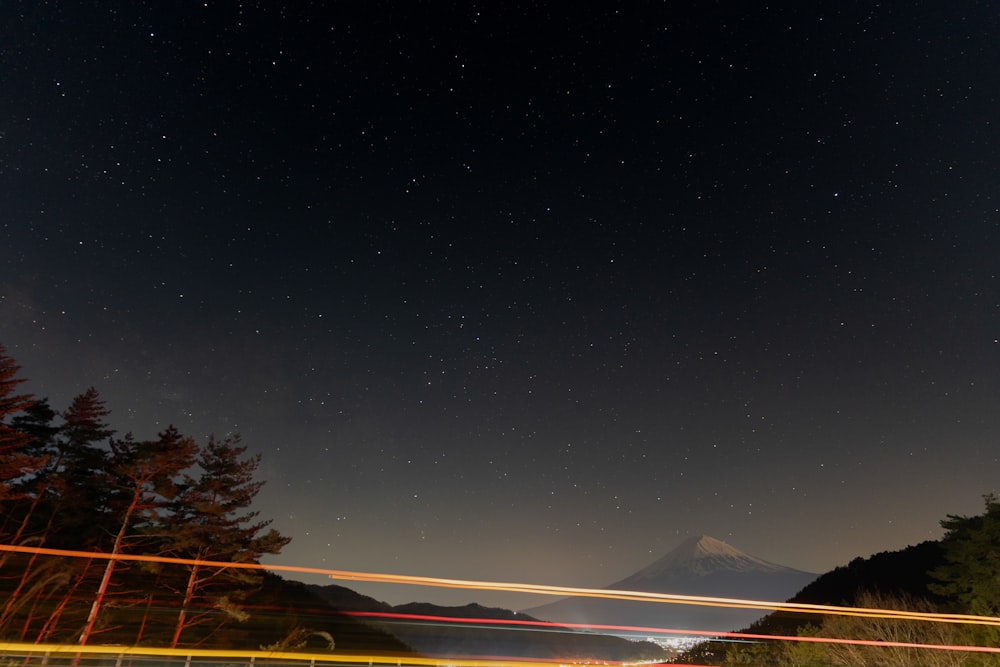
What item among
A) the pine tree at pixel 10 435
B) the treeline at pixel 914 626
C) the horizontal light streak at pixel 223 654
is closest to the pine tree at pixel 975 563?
the treeline at pixel 914 626

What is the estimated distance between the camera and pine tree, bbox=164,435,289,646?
19.2m

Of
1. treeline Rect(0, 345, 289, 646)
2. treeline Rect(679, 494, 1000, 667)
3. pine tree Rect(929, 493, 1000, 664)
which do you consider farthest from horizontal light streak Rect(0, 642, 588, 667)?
pine tree Rect(929, 493, 1000, 664)

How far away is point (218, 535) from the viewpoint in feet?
68.9

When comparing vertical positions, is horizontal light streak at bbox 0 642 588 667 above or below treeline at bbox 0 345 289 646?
below

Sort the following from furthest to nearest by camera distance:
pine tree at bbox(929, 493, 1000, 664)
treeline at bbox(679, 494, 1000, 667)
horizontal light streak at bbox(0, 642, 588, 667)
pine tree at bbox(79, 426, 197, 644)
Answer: pine tree at bbox(929, 493, 1000, 664), pine tree at bbox(79, 426, 197, 644), treeline at bbox(679, 494, 1000, 667), horizontal light streak at bbox(0, 642, 588, 667)

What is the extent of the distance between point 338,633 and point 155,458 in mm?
15602

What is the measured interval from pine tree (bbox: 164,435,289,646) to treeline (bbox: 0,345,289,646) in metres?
0.04

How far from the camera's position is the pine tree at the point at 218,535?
19219 mm

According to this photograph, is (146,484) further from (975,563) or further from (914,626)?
(975,563)

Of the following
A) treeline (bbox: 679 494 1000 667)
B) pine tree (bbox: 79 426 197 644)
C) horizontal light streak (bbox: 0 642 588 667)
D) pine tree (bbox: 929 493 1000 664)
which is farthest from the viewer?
pine tree (bbox: 929 493 1000 664)

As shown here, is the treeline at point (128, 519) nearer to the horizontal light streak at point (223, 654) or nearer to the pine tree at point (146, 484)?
the pine tree at point (146, 484)

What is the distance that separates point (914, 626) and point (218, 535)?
77.9 feet

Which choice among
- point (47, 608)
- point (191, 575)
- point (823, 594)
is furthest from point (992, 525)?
point (47, 608)

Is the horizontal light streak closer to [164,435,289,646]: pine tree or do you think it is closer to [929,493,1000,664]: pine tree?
[164,435,289,646]: pine tree
